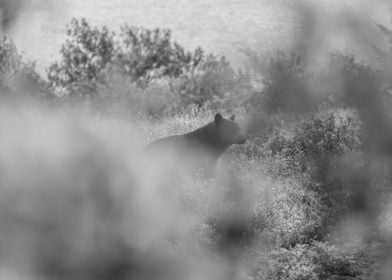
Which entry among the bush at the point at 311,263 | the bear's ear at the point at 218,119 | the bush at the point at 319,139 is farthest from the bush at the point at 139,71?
the bush at the point at 311,263

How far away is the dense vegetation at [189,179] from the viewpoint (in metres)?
7.21

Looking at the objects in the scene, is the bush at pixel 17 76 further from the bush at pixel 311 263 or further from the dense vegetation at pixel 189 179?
the bush at pixel 311 263

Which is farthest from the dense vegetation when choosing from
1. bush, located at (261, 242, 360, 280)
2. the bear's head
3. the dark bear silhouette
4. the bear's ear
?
the bear's ear

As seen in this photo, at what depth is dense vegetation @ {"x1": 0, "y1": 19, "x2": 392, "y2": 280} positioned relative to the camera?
23.7ft

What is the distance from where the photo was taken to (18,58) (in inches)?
575

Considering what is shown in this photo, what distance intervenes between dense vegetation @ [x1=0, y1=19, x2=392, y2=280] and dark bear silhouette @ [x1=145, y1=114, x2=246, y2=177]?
0.34 m

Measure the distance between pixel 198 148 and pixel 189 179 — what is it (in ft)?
1.89

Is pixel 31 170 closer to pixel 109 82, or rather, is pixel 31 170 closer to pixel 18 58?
pixel 109 82

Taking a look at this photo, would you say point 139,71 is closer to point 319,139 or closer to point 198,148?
point 198,148

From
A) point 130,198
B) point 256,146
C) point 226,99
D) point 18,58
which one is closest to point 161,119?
point 226,99

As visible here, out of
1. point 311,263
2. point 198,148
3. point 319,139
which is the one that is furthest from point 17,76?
point 311,263

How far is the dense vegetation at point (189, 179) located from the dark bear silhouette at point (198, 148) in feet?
1.13

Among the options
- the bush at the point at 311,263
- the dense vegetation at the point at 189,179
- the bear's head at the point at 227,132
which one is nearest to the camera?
the bush at the point at 311,263

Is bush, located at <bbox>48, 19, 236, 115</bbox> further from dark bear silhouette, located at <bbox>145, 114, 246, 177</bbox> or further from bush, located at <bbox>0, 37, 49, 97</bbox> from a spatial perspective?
dark bear silhouette, located at <bbox>145, 114, 246, 177</bbox>
